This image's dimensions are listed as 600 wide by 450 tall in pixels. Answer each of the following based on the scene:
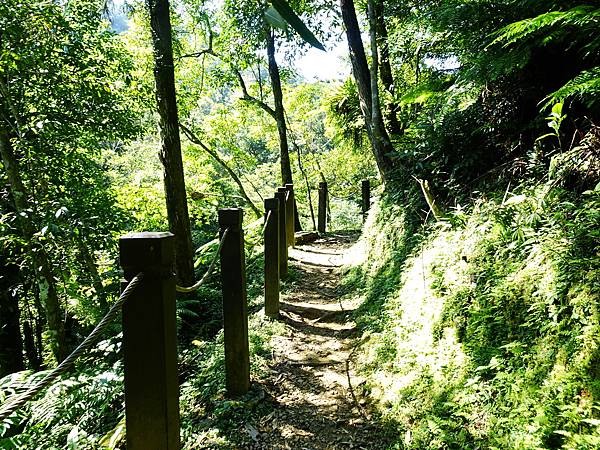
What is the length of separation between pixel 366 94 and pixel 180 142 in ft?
11.3

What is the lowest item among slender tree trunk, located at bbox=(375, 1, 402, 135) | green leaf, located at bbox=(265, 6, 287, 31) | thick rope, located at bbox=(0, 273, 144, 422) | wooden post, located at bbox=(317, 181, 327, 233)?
wooden post, located at bbox=(317, 181, 327, 233)

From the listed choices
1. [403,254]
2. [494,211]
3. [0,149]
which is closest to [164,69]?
[0,149]

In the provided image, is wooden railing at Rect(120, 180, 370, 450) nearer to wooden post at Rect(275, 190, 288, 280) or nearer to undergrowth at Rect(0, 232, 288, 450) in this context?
undergrowth at Rect(0, 232, 288, 450)

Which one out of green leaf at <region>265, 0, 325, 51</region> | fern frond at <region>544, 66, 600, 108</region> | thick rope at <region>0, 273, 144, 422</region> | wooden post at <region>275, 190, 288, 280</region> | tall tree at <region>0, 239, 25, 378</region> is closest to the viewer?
green leaf at <region>265, 0, 325, 51</region>

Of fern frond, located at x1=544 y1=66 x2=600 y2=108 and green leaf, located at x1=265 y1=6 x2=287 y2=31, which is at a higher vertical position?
fern frond, located at x1=544 y1=66 x2=600 y2=108

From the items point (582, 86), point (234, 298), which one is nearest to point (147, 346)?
point (234, 298)

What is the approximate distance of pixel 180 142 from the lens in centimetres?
718

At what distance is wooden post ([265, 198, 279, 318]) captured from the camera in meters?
4.80

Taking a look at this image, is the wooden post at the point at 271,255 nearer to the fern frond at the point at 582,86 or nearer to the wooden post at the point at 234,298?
the wooden post at the point at 234,298

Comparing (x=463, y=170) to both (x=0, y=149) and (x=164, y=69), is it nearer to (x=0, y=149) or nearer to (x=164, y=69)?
(x=164, y=69)

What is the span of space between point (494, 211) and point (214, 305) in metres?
5.24

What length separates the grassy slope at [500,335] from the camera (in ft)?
6.44

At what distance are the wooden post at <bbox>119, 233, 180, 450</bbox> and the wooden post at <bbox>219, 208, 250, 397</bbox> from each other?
4.74ft

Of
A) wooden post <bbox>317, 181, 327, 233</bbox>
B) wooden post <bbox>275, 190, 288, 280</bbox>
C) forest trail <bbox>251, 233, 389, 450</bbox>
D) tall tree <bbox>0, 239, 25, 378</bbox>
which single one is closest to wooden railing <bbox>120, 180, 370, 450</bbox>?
forest trail <bbox>251, 233, 389, 450</bbox>
